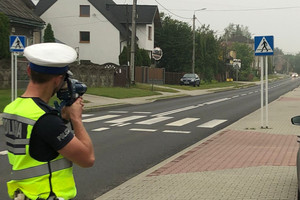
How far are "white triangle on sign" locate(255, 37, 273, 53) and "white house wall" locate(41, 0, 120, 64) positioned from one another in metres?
37.6

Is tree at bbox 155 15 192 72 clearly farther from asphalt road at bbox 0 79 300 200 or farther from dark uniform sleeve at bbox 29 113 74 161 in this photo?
dark uniform sleeve at bbox 29 113 74 161

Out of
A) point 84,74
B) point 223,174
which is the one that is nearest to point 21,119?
point 223,174

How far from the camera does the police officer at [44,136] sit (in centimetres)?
219

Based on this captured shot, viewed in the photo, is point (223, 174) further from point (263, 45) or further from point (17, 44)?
point (17, 44)

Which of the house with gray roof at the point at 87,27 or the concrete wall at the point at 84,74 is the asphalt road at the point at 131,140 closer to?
the concrete wall at the point at 84,74

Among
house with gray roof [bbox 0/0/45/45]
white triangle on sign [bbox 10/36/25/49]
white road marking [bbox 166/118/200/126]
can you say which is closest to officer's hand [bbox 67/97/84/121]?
white road marking [bbox 166/118/200/126]

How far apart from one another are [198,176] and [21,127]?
5090mm

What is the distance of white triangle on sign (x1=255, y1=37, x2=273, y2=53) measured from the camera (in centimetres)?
1338

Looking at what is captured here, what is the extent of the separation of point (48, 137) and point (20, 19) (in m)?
32.1

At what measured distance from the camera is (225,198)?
5.69 metres

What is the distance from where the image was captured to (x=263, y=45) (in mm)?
13484

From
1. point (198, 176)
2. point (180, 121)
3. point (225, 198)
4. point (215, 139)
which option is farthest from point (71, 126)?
point (180, 121)

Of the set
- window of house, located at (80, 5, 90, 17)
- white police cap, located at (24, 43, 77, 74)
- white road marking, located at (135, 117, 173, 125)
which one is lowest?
white road marking, located at (135, 117, 173, 125)

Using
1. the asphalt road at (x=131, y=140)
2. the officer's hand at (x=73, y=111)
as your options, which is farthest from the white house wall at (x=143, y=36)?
the officer's hand at (x=73, y=111)
